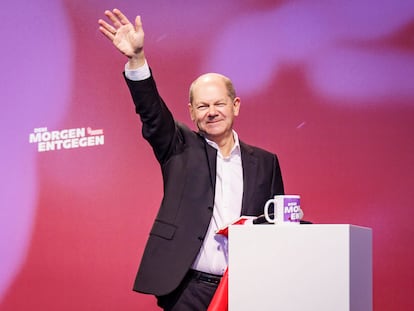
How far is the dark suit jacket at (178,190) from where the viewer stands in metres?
2.33

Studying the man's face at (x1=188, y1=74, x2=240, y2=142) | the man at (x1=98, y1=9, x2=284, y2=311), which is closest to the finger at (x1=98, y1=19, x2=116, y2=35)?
the man at (x1=98, y1=9, x2=284, y2=311)

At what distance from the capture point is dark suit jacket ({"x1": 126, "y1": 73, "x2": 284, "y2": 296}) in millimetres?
2334

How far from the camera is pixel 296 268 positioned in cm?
175

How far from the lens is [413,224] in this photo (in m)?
3.34

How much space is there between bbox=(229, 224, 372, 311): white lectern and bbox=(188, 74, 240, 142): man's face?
76cm

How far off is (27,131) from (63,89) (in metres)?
0.29

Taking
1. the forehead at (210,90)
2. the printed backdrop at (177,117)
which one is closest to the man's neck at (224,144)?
the forehead at (210,90)

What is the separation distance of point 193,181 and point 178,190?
6cm

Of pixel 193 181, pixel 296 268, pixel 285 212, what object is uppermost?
pixel 193 181

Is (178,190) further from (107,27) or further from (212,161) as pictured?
(107,27)

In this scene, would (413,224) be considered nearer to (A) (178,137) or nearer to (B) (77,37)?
(A) (178,137)

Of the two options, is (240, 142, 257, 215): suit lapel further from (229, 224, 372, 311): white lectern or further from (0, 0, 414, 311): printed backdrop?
(0, 0, 414, 311): printed backdrop

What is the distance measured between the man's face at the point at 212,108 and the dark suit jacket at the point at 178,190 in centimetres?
6

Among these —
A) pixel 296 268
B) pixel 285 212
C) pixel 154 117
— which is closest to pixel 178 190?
pixel 154 117
